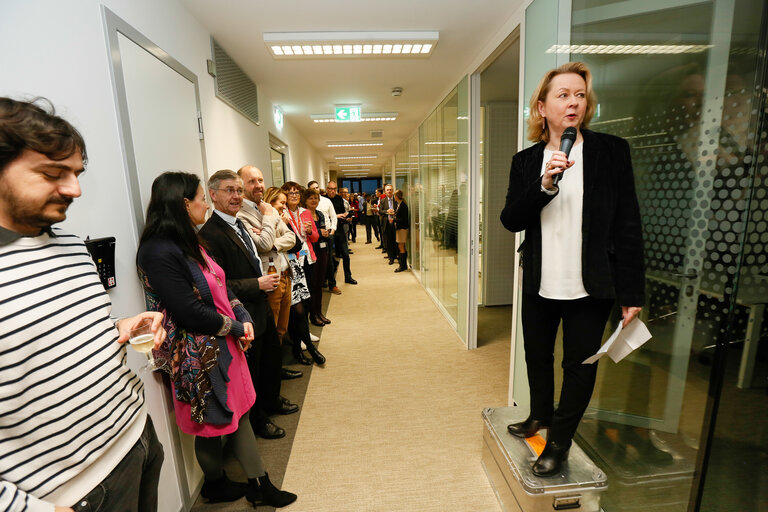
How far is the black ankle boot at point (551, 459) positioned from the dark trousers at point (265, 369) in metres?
1.78

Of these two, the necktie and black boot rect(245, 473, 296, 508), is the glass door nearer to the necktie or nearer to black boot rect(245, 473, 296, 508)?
black boot rect(245, 473, 296, 508)

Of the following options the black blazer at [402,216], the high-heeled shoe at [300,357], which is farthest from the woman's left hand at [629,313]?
the black blazer at [402,216]

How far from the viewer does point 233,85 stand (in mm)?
3199

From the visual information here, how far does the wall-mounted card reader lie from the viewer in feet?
4.42

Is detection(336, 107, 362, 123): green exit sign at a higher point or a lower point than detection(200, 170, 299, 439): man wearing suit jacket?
higher

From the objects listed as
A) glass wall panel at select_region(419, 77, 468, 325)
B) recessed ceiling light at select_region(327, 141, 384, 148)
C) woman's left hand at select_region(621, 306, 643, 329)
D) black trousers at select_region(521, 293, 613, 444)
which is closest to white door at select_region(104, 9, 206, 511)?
black trousers at select_region(521, 293, 613, 444)

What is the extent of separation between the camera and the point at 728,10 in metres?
1.17

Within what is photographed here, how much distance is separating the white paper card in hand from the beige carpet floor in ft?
3.87

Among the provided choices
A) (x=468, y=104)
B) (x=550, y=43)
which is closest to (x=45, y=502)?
(x=550, y=43)

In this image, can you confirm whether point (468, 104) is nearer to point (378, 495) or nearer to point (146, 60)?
point (146, 60)

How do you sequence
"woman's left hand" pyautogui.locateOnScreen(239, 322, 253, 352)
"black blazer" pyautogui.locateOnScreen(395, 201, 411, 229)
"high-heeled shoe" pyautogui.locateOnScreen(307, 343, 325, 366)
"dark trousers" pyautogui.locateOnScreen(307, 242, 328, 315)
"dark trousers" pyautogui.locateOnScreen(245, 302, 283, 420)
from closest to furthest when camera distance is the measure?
"woman's left hand" pyautogui.locateOnScreen(239, 322, 253, 352)
"dark trousers" pyautogui.locateOnScreen(245, 302, 283, 420)
"high-heeled shoe" pyautogui.locateOnScreen(307, 343, 325, 366)
"dark trousers" pyautogui.locateOnScreen(307, 242, 328, 315)
"black blazer" pyautogui.locateOnScreen(395, 201, 411, 229)

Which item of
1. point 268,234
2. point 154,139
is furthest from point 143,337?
point 268,234

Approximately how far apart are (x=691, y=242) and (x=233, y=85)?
3620 mm

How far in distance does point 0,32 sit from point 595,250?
7.04 feet
